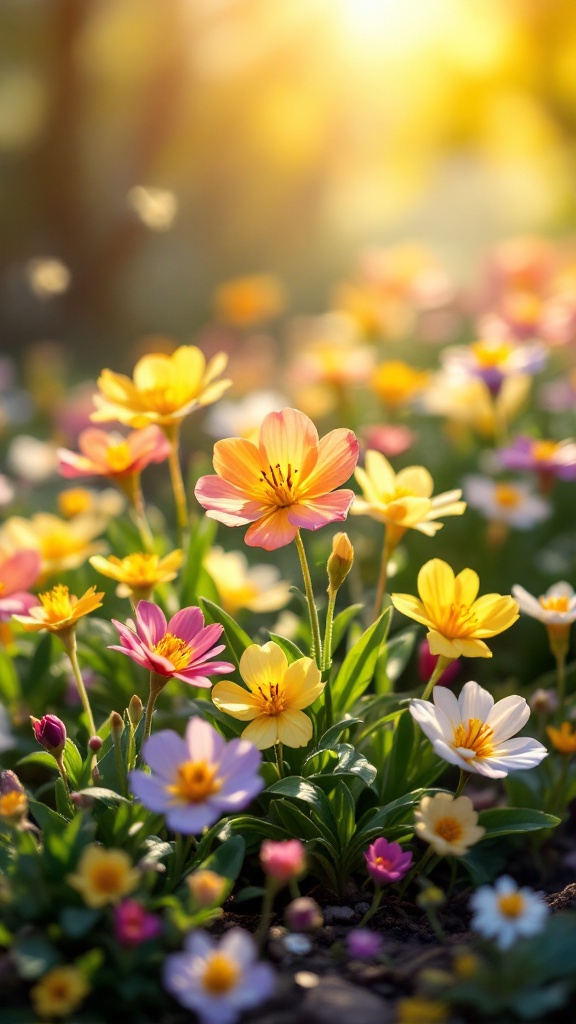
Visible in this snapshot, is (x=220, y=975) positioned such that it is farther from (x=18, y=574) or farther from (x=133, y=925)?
(x=18, y=574)

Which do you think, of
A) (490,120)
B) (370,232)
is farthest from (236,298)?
(370,232)

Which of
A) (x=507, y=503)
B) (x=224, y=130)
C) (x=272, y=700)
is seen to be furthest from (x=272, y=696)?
(x=224, y=130)

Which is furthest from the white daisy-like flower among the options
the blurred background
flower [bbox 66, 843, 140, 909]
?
the blurred background

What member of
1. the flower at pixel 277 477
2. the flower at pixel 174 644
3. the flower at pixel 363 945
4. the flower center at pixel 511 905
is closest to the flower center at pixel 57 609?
the flower at pixel 174 644

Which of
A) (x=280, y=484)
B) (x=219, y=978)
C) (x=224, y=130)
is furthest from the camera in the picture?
(x=224, y=130)

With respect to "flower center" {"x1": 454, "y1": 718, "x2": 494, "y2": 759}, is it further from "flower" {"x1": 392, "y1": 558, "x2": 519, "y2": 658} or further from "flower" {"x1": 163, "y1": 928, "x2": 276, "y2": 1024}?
"flower" {"x1": 163, "y1": 928, "x2": 276, "y2": 1024}

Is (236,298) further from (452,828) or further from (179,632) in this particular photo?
(452,828)

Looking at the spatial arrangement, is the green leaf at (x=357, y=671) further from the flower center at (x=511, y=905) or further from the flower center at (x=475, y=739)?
the flower center at (x=511, y=905)
